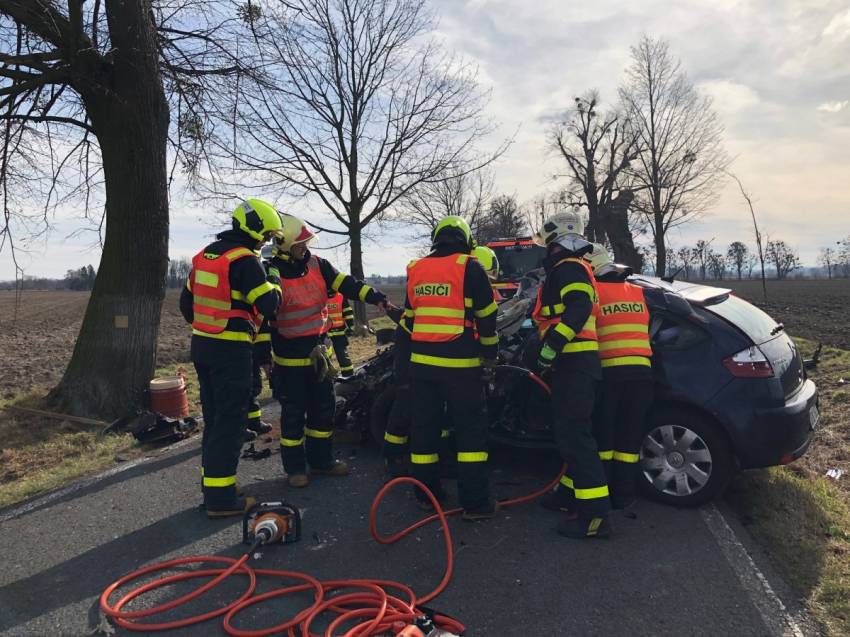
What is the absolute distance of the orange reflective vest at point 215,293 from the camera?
4.04 m

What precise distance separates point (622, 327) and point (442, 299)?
4.25 feet

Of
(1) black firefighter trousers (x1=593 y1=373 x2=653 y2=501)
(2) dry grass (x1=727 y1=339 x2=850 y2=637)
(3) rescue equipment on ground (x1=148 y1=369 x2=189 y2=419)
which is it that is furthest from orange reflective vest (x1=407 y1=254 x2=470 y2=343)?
(3) rescue equipment on ground (x1=148 y1=369 x2=189 y2=419)

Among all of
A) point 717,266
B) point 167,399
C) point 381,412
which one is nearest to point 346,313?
point 167,399

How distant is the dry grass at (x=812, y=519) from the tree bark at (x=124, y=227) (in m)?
6.67

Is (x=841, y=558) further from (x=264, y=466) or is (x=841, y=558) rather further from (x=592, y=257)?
(x=264, y=466)

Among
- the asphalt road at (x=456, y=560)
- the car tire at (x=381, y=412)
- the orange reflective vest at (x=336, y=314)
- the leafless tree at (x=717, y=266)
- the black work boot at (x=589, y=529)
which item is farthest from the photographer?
the leafless tree at (x=717, y=266)

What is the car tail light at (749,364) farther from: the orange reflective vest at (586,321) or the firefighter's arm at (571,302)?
the firefighter's arm at (571,302)

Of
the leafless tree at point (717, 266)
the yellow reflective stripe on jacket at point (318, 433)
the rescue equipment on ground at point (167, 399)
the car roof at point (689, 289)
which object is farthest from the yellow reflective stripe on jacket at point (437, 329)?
the leafless tree at point (717, 266)

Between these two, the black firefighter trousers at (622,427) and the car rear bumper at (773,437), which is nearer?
the car rear bumper at (773,437)

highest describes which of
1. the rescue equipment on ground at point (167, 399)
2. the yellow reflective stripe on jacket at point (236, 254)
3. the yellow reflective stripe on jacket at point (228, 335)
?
the yellow reflective stripe on jacket at point (236, 254)

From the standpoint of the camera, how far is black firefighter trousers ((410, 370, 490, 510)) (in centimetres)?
386

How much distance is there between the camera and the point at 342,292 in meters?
4.86

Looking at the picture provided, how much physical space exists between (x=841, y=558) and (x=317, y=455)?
3.69 meters

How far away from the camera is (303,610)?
2891 millimetres
